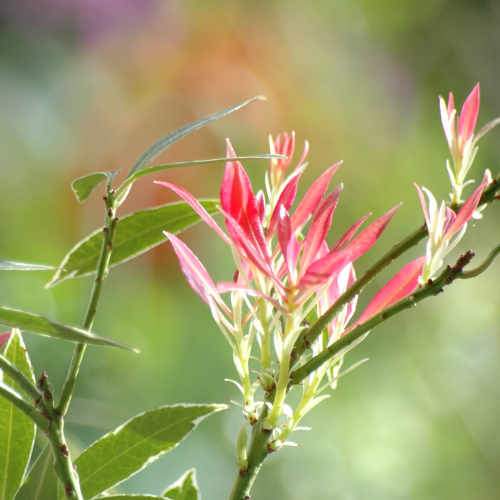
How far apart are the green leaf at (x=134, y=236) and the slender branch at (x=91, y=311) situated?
3 cm

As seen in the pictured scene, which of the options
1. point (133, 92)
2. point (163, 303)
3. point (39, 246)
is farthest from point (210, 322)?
point (133, 92)

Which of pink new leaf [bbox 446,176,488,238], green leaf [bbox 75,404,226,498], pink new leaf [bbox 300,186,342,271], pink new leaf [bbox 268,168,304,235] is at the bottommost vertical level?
green leaf [bbox 75,404,226,498]

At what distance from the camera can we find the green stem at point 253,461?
292mm

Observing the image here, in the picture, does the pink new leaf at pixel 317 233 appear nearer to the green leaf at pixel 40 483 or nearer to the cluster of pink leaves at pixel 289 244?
→ the cluster of pink leaves at pixel 289 244

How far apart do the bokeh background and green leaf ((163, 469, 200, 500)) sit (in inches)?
39.2

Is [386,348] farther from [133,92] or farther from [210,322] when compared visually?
[133,92]

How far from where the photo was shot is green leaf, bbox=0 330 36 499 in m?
0.32

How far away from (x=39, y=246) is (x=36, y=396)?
1.37m

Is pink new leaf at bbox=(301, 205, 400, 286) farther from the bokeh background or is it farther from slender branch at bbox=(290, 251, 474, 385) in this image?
the bokeh background

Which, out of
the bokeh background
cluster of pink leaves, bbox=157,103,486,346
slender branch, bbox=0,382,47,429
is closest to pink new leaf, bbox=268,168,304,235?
cluster of pink leaves, bbox=157,103,486,346

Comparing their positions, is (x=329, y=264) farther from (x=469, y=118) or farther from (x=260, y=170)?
(x=260, y=170)

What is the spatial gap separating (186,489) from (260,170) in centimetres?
133

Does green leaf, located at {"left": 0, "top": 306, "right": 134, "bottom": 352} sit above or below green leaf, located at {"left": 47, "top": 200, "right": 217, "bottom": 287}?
below

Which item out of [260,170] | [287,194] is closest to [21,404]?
[287,194]
